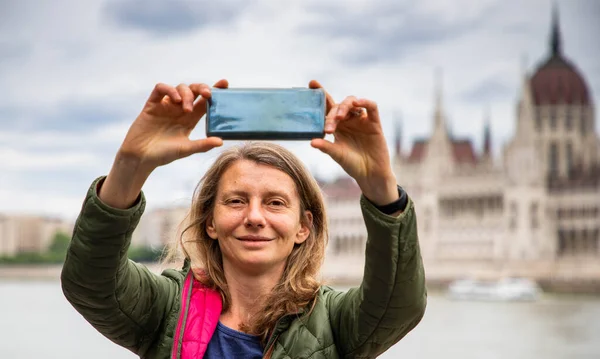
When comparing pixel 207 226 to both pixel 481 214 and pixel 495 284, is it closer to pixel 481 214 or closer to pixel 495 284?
pixel 495 284

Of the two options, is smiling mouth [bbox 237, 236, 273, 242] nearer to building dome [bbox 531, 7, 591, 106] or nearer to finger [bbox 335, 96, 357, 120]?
→ finger [bbox 335, 96, 357, 120]

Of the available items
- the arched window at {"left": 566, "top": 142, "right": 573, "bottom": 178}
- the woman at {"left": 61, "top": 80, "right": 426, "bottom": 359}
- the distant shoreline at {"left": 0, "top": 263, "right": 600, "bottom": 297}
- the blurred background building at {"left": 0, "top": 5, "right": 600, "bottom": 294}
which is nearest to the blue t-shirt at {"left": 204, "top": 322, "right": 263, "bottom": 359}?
the woman at {"left": 61, "top": 80, "right": 426, "bottom": 359}

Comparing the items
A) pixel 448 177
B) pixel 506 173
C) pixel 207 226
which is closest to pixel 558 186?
pixel 506 173

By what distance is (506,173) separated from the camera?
1608 centimetres

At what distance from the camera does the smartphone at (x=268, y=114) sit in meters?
0.47

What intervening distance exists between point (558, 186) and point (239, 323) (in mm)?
15928

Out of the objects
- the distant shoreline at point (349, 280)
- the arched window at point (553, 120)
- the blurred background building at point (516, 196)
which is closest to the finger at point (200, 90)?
the distant shoreline at point (349, 280)

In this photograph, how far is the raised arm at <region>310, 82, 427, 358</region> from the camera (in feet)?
1.59

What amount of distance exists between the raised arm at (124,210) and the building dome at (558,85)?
1721 cm

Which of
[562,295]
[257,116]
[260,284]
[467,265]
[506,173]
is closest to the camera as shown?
[257,116]

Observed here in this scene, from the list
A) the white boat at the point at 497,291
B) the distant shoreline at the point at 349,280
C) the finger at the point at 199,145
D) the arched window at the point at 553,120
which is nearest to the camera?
the finger at the point at 199,145

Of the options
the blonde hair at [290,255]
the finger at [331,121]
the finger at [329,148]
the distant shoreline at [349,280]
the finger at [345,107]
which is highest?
the finger at [345,107]

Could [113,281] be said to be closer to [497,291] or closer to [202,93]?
[202,93]

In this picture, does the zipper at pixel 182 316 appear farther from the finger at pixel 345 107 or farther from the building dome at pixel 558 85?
the building dome at pixel 558 85
